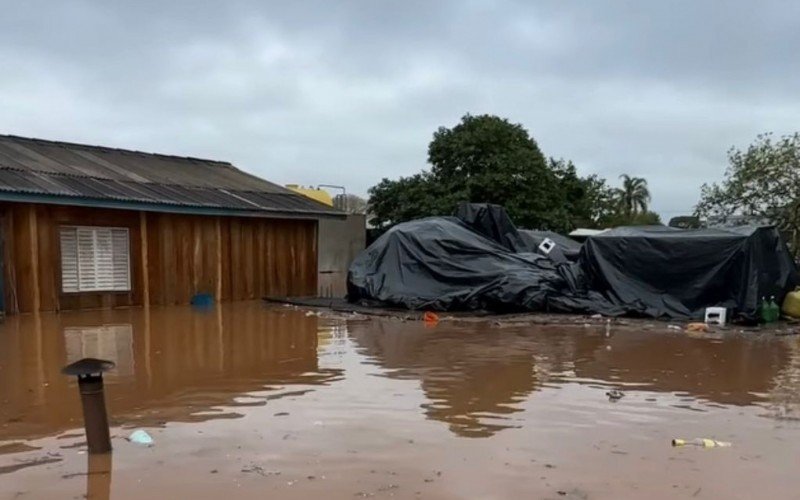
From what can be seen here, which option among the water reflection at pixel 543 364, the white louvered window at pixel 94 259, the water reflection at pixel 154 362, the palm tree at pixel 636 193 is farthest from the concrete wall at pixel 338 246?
the palm tree at pixel 636 193

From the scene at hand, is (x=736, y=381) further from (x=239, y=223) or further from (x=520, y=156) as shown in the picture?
(x=520, y=156)

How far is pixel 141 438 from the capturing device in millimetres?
4883

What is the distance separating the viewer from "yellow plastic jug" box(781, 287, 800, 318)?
40.9ft

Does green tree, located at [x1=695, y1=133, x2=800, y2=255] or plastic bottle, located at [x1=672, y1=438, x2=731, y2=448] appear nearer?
plastic bottle, located at [x1=672, y1=438, x2=731, y2=448]

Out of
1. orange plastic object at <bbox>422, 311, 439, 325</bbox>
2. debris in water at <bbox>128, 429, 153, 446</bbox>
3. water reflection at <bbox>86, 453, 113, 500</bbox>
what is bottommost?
water reflection at <bbox>86, 453, 113, 500</bbox>

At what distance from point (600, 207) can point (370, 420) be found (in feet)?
110

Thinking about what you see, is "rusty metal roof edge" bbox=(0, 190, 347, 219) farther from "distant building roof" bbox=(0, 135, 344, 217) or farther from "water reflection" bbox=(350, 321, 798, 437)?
"water reflection" bbox=(350, 321, 798, 437)

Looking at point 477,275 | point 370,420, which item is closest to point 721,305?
point 477,275

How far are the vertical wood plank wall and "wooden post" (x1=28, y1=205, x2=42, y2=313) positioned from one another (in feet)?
0.06

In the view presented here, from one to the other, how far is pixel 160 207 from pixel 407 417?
34.5ft

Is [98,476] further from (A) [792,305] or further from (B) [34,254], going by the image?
(A) [792,305]

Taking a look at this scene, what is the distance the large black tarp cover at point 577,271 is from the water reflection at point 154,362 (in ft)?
8.82

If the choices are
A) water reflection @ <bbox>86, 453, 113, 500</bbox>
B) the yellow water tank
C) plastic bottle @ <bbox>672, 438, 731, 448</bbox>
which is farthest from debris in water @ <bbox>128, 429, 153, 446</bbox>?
the yellow water tank

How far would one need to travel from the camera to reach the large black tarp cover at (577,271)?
41.5 feet
